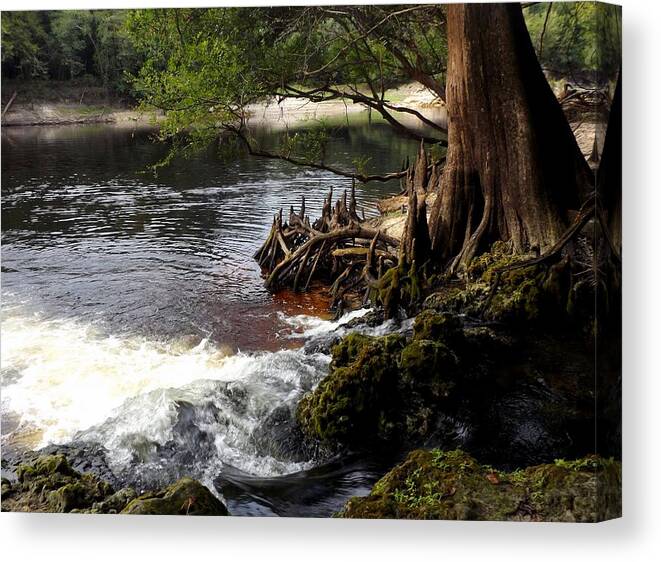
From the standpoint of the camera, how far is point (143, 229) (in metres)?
5.55

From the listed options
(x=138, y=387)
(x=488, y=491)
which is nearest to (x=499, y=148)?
(x=488, y=491)

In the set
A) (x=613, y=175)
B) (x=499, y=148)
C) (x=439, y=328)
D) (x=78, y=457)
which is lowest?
(x=78, y=457)

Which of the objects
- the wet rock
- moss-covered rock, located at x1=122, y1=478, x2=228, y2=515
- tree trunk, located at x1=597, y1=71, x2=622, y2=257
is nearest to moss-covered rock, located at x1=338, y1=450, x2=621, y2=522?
moss-covered rock, located at x1=122, y1=478, x2=228, y2=515

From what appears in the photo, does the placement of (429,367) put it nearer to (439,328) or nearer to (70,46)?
(439,328)

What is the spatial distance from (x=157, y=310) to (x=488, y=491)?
218 centimetres

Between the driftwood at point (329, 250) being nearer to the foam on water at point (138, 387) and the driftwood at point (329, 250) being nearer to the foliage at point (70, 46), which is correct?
the foam on water at point (138, 387)

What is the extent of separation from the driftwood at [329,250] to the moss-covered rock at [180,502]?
1.26 m

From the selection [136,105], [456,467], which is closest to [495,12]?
[136,105]

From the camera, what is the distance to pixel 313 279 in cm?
546

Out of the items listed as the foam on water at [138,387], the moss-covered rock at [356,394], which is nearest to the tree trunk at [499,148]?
the moss-covered rock at [356,394]

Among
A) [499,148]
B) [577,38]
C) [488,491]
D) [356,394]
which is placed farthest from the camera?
[499,148]

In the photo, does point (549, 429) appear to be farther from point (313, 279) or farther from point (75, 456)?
point (75, 456)

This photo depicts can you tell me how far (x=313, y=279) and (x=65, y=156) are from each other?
1.70 meters

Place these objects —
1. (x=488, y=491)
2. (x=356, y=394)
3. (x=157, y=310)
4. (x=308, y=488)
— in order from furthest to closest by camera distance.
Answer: (x=157, y=310) → (x=356, y=394) → (x=308, y=488) → (x=488, y=491)
